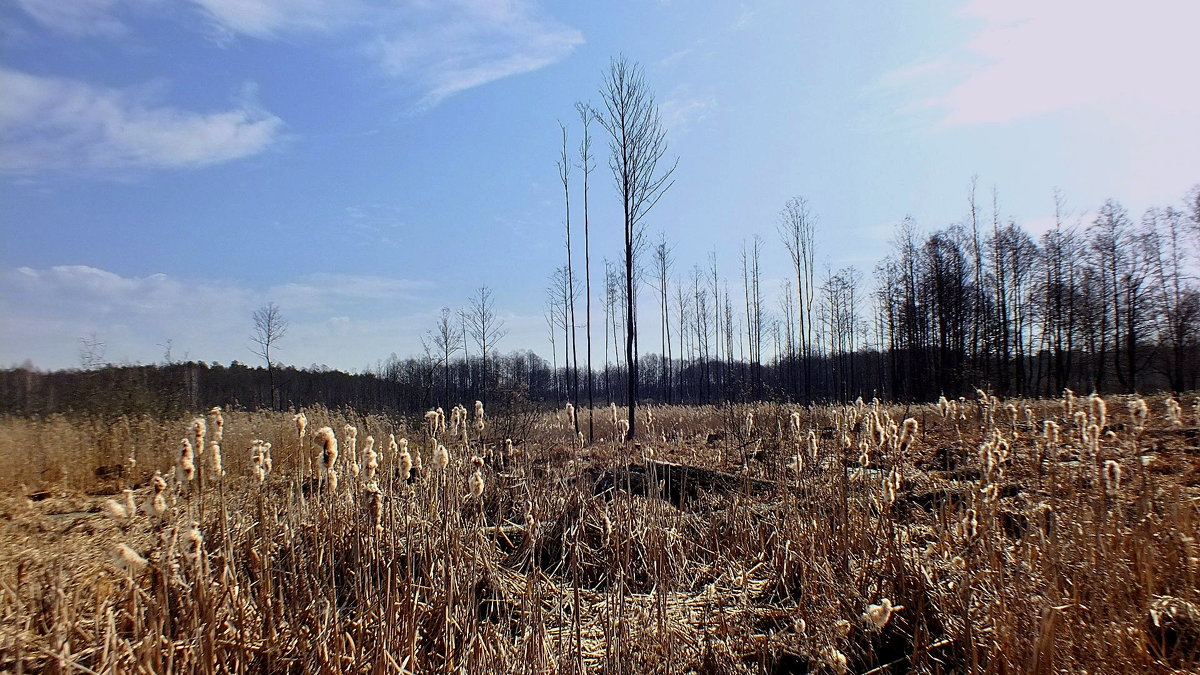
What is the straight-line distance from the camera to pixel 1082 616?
2.58 metres

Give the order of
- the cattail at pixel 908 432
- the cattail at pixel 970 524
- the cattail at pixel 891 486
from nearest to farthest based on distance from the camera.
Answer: the cattail at pixel 970 524
the cattail at pixel 908 432
the cattail at pixel 891 486

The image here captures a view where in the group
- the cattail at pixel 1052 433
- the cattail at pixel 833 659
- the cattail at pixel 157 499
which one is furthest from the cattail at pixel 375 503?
the cattail at pixel 1052 433

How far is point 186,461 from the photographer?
227cm

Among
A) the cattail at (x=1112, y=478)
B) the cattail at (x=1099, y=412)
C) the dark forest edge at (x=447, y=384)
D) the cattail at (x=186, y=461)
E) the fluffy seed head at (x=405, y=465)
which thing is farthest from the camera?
the dark forest edge at (x=447, y=384)

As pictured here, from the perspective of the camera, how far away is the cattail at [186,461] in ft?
7.37

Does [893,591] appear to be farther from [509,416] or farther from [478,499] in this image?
[509,416]

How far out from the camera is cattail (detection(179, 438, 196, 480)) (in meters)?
2.25

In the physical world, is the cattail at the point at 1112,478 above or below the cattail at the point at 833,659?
above

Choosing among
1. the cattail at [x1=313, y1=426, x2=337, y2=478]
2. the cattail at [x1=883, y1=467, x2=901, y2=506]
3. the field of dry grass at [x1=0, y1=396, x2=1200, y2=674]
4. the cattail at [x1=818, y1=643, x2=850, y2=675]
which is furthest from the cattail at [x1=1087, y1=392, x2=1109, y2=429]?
the cattail at [x1=313, y1=426, x2=337, y2=478]

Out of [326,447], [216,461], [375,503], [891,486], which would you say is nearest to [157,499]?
[216,461]

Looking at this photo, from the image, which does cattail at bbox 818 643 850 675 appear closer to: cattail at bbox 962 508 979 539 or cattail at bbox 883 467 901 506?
cattail at bbox 962 508 979 539

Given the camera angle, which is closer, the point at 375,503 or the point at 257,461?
the point at 375,503

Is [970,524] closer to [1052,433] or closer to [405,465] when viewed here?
[1052,433]

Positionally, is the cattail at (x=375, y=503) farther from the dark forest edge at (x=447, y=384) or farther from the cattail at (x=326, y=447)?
the dark forest edge at (x=447, y=384)
